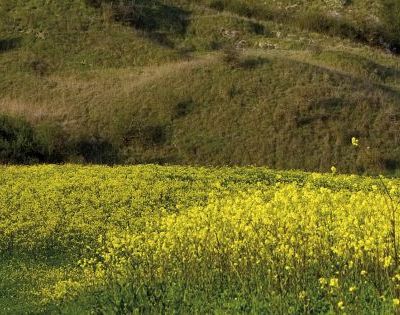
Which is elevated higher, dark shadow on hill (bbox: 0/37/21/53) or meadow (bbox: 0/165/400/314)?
meadow (bbox: 0/165/400/314)

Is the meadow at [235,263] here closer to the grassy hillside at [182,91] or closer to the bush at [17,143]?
the bush at [17,143]

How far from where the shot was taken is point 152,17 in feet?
246

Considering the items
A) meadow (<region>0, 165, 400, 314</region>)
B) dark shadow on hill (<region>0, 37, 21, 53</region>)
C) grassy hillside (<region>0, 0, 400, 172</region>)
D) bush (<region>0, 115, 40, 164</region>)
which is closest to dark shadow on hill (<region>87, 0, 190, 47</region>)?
grassy hillside (<region>0, 0, 400, 172</region>)

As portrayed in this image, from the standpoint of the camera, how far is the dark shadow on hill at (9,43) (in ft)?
211

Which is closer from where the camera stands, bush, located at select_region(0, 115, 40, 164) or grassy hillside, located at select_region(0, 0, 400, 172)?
bush, located at select_region(0, 115, 40, 164)

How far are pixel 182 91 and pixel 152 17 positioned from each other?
25.9 meters

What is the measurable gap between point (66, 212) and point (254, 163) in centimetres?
2155

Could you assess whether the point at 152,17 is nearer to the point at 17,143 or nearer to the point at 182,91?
the point at 182,91

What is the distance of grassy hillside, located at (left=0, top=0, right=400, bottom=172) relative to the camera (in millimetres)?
44922

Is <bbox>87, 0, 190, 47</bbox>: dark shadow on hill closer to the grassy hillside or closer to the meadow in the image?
the grassy hillside

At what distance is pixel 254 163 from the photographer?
144ft

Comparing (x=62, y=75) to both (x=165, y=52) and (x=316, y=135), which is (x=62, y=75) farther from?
(x=316, y=135)

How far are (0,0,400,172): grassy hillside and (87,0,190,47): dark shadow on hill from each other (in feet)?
0.58

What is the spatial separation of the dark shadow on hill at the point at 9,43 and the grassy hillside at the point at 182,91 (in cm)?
10
